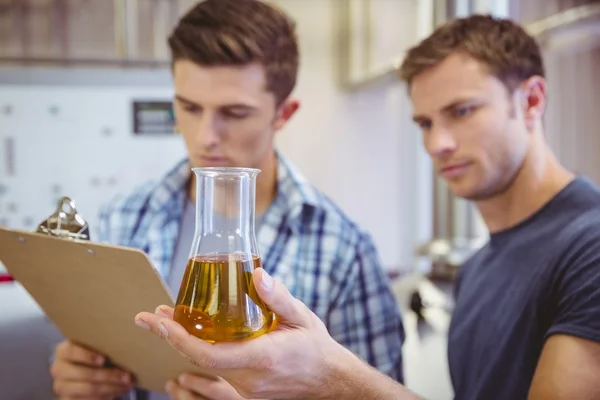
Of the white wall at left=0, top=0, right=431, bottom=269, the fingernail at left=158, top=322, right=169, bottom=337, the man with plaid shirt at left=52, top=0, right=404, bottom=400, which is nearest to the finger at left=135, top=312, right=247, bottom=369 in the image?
the fingernail at left=158, top=322, right=169, bottom=337

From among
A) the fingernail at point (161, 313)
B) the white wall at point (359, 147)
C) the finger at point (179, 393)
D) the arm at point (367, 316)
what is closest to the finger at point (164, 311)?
the fingernail at point (161, 313)

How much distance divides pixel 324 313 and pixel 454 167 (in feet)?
1.15

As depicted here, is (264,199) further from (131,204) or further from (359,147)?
(359,147)

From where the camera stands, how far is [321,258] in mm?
997

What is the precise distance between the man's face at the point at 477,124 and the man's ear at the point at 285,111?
0.25 m

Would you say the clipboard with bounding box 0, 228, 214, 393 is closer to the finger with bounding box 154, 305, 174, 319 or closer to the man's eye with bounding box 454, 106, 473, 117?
the finger with bounding box 154, 305, 174, 319

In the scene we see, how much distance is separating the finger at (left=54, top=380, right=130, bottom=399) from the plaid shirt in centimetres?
19

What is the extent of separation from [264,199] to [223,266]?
538 mm

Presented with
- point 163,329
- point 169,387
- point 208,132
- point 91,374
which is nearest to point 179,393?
point 169,387

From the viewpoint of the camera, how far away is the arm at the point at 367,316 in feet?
3.23

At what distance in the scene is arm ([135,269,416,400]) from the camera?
1.67 ft

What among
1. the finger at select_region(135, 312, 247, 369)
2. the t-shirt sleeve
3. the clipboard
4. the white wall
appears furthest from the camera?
the white wall

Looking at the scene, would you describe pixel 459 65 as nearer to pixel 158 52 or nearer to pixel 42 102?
pixel 42 102

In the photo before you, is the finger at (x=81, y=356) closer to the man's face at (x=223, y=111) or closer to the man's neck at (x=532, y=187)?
the man's face at (x=223, y=111)
